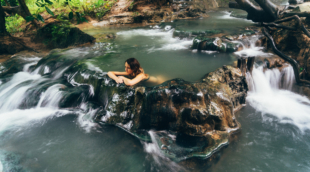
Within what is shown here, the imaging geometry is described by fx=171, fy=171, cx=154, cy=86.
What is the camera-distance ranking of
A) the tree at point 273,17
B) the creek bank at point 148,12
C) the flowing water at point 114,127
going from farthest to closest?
the creek bank at point 148,12 < the tree at point 273,17 < the flowing water at point 114,127

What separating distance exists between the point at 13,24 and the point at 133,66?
380 inches

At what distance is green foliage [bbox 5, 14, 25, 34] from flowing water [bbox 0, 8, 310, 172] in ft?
12.2

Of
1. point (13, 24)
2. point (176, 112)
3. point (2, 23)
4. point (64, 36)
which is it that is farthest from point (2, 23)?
point (176, 112)

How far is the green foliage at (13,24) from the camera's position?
920 centimetres

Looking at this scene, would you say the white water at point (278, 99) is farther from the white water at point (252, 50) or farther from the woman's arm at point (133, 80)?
the woman's arm at point (133, 80)

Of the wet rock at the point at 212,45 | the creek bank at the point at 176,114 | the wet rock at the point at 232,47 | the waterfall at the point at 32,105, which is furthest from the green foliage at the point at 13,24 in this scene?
the wet rock at the point at 232,47

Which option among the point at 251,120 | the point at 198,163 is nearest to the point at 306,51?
the point at 251,120

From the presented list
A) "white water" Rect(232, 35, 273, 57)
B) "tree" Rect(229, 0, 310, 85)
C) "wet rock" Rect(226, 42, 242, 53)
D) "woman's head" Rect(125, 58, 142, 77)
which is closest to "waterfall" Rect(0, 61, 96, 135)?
"woman's head" Rect(125, 58, 142, 77)

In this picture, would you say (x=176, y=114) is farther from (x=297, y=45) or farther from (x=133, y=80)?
(x=297, y=45)

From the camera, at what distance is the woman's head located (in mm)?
4172

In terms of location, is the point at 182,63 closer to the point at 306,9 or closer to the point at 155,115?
the point at 155,115

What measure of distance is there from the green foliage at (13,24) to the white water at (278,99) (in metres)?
11.5

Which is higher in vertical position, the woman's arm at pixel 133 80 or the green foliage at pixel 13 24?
the green foliage at pixel 13 24

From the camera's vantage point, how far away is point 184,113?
3.50 m
